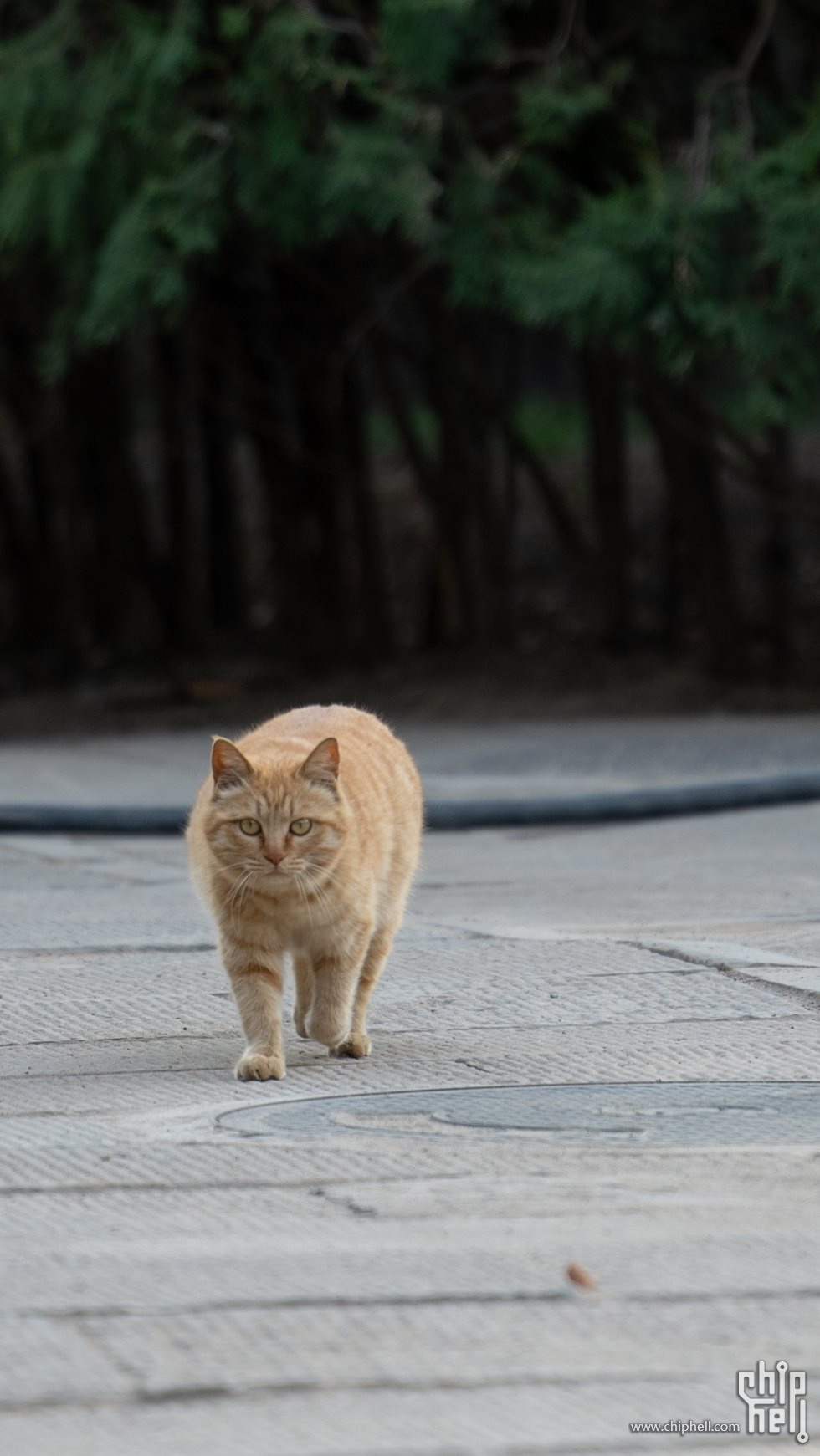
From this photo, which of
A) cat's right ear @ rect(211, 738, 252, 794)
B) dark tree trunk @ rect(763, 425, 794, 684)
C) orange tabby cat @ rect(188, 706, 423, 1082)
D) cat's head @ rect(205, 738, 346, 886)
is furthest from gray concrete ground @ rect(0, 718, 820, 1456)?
dark tree trunk @ rect(763, 425, 794, 684)

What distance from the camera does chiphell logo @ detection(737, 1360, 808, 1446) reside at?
3.02 metres

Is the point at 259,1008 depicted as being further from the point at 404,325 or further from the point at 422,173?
the point at 404,325

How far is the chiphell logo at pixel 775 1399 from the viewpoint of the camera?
9.89 feet

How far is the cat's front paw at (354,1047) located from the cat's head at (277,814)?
0.45 m

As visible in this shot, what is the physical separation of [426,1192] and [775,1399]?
→ 1.13m

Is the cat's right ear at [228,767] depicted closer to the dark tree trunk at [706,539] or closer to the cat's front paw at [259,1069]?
the cat's front paw at [259,1069]

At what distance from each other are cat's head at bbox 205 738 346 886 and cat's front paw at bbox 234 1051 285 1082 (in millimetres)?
439

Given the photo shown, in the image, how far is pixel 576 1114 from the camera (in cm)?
470

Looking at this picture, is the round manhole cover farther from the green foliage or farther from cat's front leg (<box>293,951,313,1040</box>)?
the green foliage

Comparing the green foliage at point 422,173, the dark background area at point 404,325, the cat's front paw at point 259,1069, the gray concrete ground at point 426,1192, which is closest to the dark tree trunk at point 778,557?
the dark background area at point 404,325

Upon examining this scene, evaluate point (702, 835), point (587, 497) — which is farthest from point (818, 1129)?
point (587, 497)

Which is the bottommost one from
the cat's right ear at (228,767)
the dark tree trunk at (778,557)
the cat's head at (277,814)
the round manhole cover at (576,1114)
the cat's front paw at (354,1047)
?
the round manhole cover at (576,1114)

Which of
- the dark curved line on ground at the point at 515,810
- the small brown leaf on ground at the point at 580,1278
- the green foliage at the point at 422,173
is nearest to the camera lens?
the small brown leaf on ground at the point at 580,1278

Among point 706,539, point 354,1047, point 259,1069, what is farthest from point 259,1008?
point 706,539
